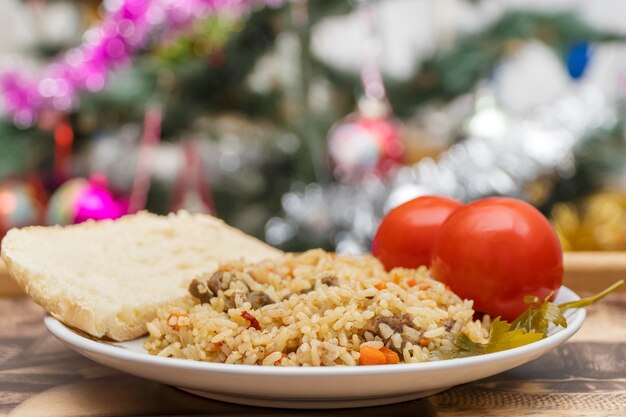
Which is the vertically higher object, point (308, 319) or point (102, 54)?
point (102, 54)

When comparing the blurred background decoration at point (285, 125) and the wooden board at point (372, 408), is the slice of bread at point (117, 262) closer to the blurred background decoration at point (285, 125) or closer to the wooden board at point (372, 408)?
the wooden board at point (372, 408)

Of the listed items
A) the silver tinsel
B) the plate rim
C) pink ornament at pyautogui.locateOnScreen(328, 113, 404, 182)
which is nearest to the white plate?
the plate rim

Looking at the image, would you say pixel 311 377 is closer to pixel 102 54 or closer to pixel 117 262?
pixel 117 262

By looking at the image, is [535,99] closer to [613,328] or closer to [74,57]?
[74,57]

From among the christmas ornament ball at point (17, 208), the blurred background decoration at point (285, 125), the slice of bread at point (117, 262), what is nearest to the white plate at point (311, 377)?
the slice of bread at point (117, 262)

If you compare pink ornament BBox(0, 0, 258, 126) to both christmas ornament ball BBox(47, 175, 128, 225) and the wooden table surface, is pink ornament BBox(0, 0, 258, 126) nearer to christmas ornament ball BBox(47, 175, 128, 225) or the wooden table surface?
christmas ornament ball BBox(47, 175, 128, 225)

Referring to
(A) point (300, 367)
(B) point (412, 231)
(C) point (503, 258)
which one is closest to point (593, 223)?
(B) point (412, 231)
